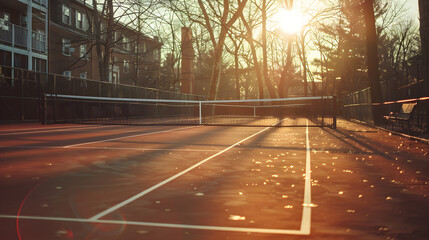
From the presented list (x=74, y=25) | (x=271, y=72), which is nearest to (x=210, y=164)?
(x=74, y=25)

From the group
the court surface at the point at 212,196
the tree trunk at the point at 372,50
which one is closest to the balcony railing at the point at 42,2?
the tree trunk at the point at 372,50

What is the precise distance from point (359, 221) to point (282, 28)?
1329 inches

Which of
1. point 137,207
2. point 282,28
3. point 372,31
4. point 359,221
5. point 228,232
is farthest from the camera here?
point 282,28

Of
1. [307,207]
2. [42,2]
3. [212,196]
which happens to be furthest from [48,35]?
[307,207]

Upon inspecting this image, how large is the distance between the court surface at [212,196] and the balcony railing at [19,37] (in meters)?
21.4

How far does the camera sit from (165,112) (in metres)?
37.4

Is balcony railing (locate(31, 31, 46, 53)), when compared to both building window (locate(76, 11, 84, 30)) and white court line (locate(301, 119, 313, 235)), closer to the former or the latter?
building window (locate(76, 11, 84, 30))

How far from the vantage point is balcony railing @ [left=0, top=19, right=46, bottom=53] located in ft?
89.9

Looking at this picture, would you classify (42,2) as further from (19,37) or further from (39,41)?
(19,37)

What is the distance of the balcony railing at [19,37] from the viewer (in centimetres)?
2741

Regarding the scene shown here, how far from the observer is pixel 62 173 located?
21.7 feet

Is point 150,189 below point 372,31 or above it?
below

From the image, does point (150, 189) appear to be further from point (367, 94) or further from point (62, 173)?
point (367, 94)

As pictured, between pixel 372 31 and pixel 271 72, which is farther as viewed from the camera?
pixel 271 72
